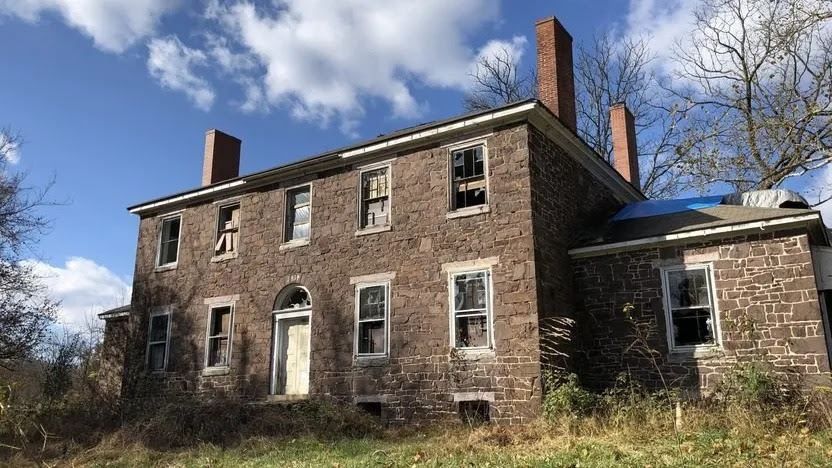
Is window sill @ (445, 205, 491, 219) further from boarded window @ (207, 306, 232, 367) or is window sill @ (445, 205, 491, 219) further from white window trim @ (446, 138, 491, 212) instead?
boarded window @ (207, 306, 232, 367)

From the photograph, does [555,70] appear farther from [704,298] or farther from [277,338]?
[277,338]

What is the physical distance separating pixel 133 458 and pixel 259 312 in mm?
5695

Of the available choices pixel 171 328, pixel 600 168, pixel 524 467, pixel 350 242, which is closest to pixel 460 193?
pixel 350 242

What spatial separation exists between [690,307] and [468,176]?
18.0 ft

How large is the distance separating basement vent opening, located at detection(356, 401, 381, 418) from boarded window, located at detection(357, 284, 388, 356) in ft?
3.63

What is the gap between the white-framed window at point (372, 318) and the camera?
A: 14.8 m

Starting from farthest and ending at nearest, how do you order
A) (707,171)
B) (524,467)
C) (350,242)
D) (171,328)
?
(707,171)
(171,328)
(350,242)
(524,467)

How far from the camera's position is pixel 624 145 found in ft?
68.6

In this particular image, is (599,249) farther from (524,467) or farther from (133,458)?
(133,458)

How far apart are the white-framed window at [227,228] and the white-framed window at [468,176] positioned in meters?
7.05

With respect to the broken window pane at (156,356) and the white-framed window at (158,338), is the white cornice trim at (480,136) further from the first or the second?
the broken window pane at (156,356)

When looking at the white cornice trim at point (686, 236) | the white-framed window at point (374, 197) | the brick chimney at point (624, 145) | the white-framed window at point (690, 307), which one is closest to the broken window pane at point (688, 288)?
the white-framed window at point (690, 307)

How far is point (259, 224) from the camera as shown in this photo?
17.8 meters

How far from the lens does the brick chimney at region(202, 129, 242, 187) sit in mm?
21344
